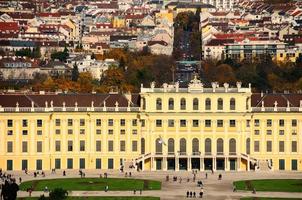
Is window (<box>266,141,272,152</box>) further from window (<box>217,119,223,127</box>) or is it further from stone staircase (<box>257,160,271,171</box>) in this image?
window (<box>217,119,223,127</box>)

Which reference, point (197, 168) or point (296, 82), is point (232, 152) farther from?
point (296, 82)

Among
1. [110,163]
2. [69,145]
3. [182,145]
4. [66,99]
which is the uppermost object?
[66,99]

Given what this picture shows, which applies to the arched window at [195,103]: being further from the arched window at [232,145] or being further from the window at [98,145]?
the window at [98,145]

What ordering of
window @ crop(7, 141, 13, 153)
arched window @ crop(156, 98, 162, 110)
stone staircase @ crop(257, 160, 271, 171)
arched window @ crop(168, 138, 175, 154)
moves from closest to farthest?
stone staircase @ crop(257, 160, 271, 171) → window @ crop(7, 141, 13, 153) → arched window @ crop(168, 138, 175, 154) → arched window @ crop(156, 98, 162, 110)

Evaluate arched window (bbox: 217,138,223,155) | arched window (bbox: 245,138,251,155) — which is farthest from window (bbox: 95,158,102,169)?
arched window (bbox: 245,138,251,155)

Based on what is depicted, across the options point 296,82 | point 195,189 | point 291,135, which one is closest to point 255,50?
point 296,82

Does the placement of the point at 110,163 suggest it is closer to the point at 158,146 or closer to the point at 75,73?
the point at 158,146

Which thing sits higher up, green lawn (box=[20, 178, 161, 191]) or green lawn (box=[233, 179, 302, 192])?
green lawn (box=[20, 178, 161, 191])

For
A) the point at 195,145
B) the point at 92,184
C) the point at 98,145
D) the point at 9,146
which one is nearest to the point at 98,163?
the point at 98,145
